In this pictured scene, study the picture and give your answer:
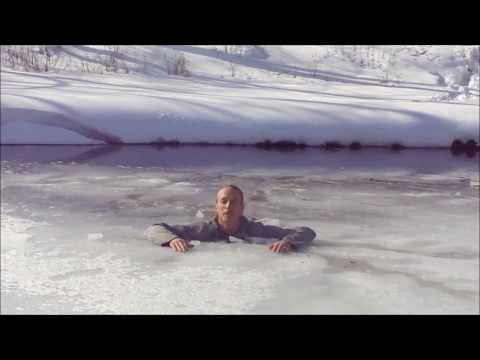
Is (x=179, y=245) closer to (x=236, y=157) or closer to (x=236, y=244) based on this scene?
(x=236, y=244)

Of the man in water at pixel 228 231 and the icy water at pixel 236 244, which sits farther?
the man in water at pixel 228 231

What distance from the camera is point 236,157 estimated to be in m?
5.21

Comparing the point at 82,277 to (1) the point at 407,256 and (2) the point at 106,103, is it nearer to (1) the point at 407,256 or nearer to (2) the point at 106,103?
(1) the point at 407,256

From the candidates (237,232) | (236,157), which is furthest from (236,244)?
(236,157)

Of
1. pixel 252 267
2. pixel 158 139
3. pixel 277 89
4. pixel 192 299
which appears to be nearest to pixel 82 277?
pixel 192 299

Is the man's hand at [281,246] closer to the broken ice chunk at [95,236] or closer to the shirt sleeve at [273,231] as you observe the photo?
the shirt sleeve at [273,231]

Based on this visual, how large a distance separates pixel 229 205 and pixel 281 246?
1.01ft

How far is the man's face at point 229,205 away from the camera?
119 inches

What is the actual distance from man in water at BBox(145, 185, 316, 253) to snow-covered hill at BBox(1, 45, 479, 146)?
8.56ft

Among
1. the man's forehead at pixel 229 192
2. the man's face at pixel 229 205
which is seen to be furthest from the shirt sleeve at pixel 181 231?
the man's forehead at pixel 229 192

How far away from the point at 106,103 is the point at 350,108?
7.59 ft

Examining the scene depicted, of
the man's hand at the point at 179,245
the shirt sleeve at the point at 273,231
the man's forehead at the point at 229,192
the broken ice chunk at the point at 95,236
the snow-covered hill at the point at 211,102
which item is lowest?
the broken ice chunk at the point at 95,236

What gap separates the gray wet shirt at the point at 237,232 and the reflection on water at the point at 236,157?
5.27ft

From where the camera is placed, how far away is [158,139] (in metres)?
5.70
